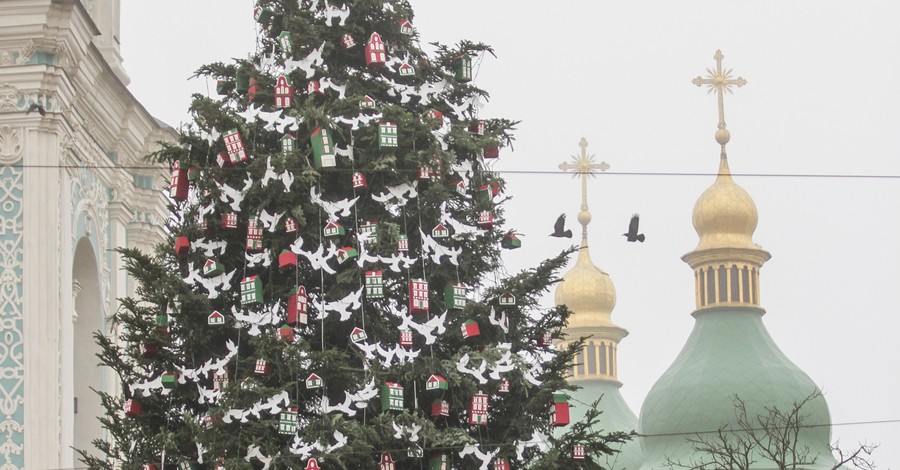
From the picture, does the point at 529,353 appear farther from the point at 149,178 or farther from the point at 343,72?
the point at 149,178

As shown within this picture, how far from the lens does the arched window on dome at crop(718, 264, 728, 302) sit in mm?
65963

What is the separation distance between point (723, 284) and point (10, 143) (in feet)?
157

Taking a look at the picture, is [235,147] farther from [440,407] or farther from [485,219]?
[440,407]

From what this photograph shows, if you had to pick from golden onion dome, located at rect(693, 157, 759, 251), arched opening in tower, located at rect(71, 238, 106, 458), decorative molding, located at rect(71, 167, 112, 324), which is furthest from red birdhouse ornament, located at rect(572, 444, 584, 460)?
golden onion dome, located at rect(693, 157, 759, 251)

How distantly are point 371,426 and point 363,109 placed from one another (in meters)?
2.79

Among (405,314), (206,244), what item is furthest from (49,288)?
(405,314)

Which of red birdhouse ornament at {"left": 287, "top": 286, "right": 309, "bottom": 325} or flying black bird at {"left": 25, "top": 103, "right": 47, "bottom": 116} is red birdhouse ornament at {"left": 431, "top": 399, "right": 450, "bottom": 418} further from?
flying black bird at {"left": 25, "top": 103, "right": 47, "bottom": 116}

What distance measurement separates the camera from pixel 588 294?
7400 centimetres

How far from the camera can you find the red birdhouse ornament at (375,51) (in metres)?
18.9

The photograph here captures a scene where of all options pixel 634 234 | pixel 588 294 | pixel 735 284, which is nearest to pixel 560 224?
pixel 634 234

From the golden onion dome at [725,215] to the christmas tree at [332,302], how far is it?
1940 inches

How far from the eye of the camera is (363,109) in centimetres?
1869

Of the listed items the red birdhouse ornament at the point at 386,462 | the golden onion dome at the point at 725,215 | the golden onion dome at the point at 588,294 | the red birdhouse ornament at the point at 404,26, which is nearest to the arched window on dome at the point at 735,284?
the golden onion dome at the point at 725,215

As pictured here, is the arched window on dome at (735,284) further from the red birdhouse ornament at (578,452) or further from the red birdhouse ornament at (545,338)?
the red birdhouse ornament at (578,452)
